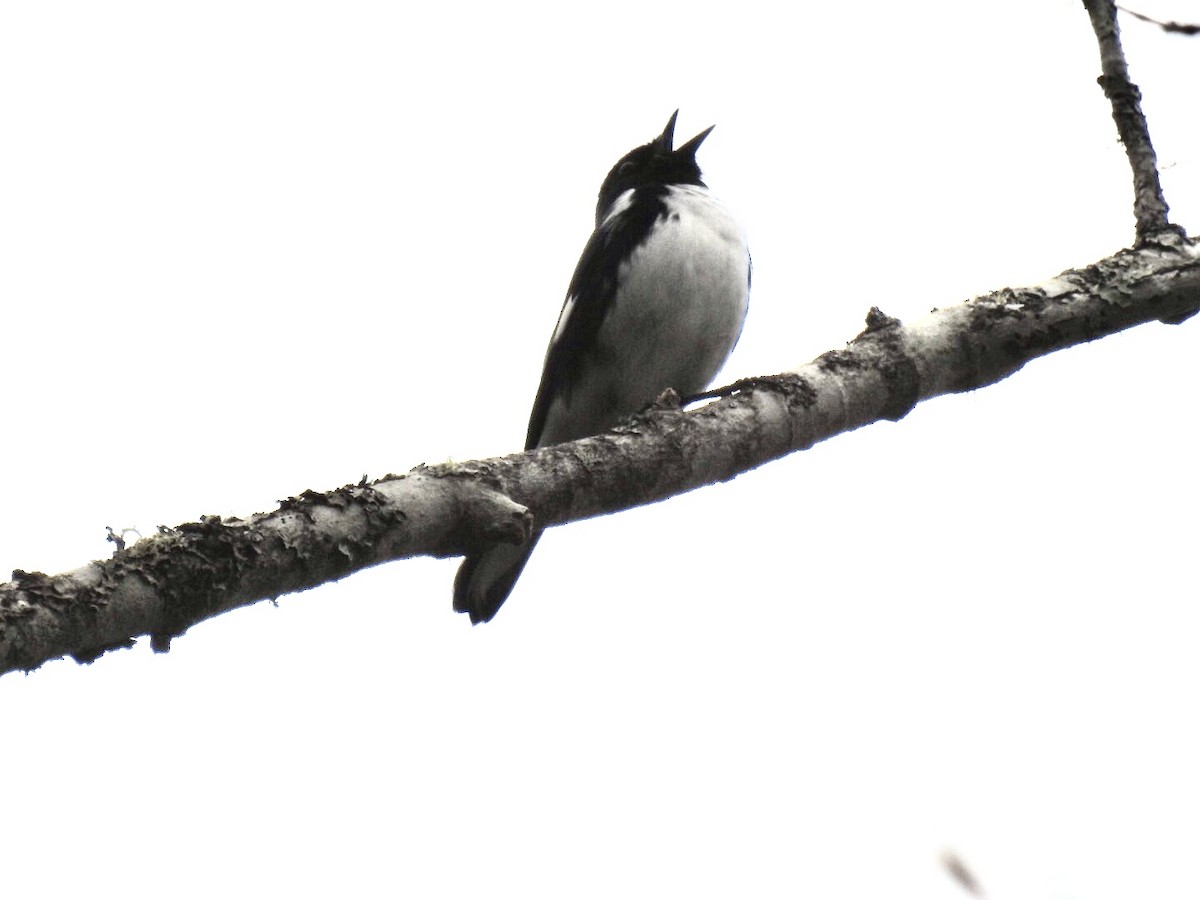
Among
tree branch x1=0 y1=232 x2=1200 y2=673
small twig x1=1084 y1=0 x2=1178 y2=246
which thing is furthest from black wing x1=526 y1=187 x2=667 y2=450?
small twig x1=1084 y1=0 x2=1178 y2=246

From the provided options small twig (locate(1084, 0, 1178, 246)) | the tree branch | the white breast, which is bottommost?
the tree branch

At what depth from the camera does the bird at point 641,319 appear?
460 cm

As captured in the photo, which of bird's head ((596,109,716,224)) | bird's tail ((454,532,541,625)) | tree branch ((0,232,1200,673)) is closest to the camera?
tree branch ((0,232,1200,673))

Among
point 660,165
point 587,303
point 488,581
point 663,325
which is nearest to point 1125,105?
point 663,325

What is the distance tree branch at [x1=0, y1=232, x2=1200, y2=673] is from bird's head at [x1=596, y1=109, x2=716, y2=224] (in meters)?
2.73

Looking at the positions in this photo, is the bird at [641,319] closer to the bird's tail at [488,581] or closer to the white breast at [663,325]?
the white breast at [663,325]

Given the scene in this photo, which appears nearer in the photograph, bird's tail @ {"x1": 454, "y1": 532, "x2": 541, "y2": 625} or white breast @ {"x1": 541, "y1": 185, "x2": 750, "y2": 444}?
bird's tail @ {"x1": 454, "y1": 532, "x2": 541, "y2": 625}

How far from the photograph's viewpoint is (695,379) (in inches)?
189

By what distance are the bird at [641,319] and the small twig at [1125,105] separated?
5.23ft

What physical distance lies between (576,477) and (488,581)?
1543mm

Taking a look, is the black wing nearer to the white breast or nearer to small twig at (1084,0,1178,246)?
the white breast

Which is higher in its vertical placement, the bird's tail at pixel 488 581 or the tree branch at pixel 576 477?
the bird's tail at pixel 488 581

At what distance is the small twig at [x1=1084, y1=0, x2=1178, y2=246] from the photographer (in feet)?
10.8

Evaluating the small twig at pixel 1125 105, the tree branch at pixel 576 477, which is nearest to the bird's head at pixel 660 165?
the small twig at pixel 1125 105
